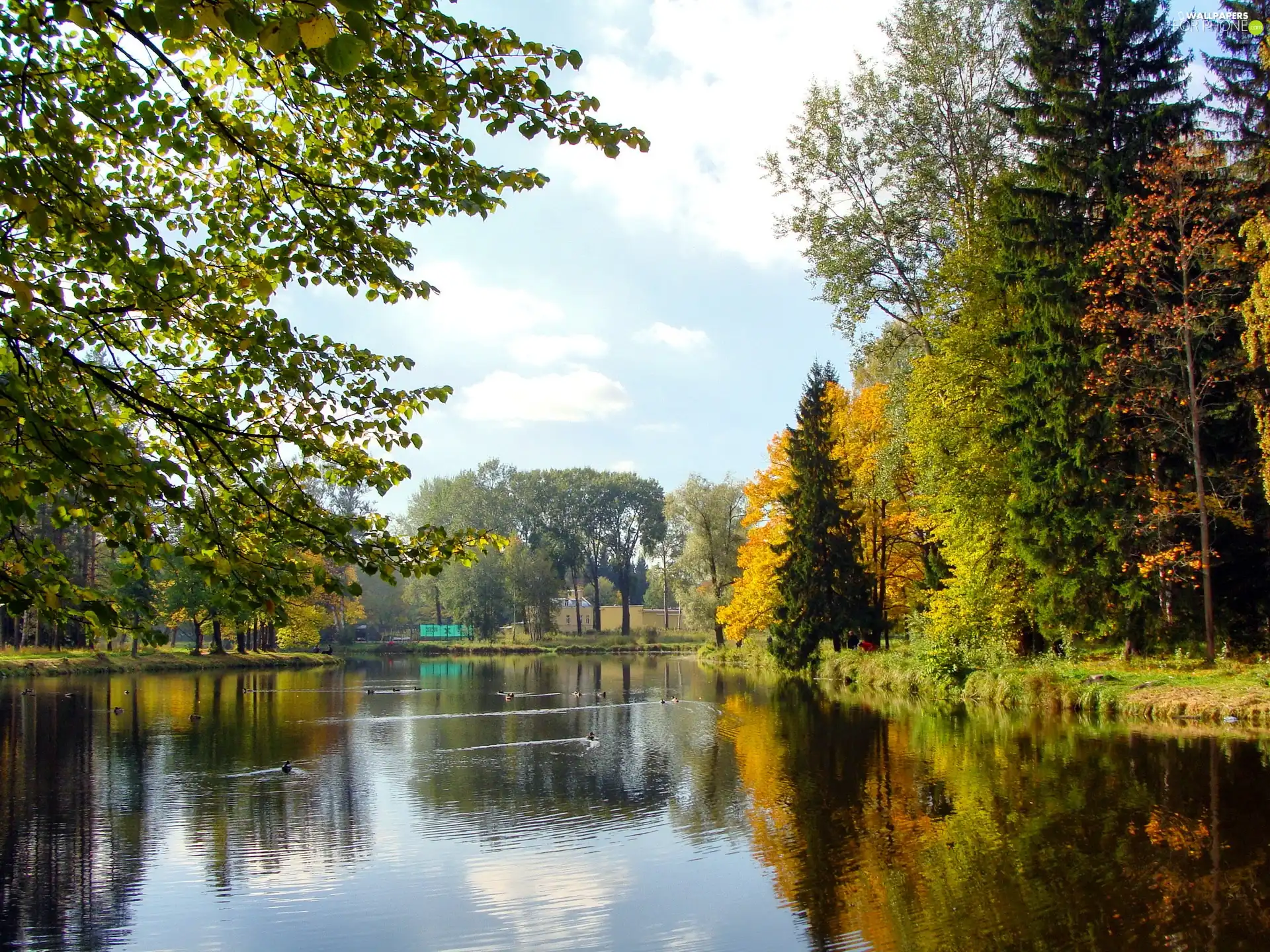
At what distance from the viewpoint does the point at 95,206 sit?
471 centimetres

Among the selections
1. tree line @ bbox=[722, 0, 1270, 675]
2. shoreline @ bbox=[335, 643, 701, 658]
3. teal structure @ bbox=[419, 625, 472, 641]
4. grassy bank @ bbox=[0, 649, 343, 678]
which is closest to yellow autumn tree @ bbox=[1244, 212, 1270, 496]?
tree line @ bbox=[722, 0, 1270, 675]

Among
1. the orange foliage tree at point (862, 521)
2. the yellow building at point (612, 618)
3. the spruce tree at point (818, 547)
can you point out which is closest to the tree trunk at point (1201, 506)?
the orange foliage tree at point (862, 521)

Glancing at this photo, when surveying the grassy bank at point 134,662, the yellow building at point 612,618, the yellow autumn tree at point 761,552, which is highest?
the yellow autumn tree at point 761,552

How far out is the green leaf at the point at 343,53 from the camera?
111 inches

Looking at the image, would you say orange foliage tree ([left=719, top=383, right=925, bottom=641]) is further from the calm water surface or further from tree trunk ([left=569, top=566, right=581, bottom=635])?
tree trunk ([left=569, top=566, right=581, bottom=635])

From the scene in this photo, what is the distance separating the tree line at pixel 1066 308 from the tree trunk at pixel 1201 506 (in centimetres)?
7

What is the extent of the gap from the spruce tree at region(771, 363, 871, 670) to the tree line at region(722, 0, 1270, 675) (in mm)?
5199

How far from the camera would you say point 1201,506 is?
70.0ft

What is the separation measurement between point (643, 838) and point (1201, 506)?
15.7 metres

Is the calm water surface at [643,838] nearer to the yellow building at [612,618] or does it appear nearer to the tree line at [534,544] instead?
the tree line at [534,544]

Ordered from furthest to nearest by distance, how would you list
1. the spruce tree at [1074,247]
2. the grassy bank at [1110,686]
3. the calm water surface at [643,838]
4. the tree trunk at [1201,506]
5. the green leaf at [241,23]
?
1. the spruce tree at [1074,247]
2. the tree trunk at [1201,506]
3. the grassy bank at [1110,686]
4. the calm water surface at [643,838]
5. the green leaf at [241,23]

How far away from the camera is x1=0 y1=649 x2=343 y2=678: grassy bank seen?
4100 cm

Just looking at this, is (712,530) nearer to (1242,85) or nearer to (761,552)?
(761,552)

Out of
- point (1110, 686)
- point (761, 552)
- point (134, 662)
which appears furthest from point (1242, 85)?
point (134, 662)
